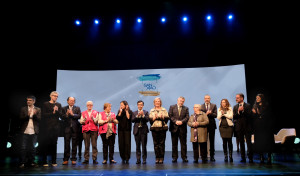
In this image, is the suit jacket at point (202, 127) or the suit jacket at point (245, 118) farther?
the suit jacket at point (202, 127)

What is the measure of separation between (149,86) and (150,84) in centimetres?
8

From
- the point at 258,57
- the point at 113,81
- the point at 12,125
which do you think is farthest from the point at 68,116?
the point at 258,57

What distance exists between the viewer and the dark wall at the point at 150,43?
818cm

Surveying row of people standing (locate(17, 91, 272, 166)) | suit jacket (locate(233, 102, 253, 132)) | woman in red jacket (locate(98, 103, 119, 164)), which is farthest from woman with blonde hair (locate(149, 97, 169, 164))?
suit jacket (locate(233, 102, 253, 132))

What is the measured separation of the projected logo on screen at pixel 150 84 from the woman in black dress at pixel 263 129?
169 inches

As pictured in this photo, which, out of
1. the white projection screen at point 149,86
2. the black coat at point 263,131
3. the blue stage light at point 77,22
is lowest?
the black coat at point 263,131

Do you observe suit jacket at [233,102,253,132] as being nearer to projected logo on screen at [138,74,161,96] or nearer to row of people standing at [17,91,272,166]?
row of people standing at [17,91,272,166]

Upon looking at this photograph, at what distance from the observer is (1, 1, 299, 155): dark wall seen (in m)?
8.18

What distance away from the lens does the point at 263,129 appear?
5.16 meters

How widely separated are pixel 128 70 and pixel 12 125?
13.5ft

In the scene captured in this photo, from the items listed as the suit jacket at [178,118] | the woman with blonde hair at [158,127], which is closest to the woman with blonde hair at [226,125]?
the suit jacket at [178,118]

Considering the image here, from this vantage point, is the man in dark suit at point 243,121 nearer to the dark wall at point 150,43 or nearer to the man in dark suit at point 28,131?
the dark wall at point 150,43

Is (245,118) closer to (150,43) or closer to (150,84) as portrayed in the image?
(150,84)

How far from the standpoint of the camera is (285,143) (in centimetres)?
661
